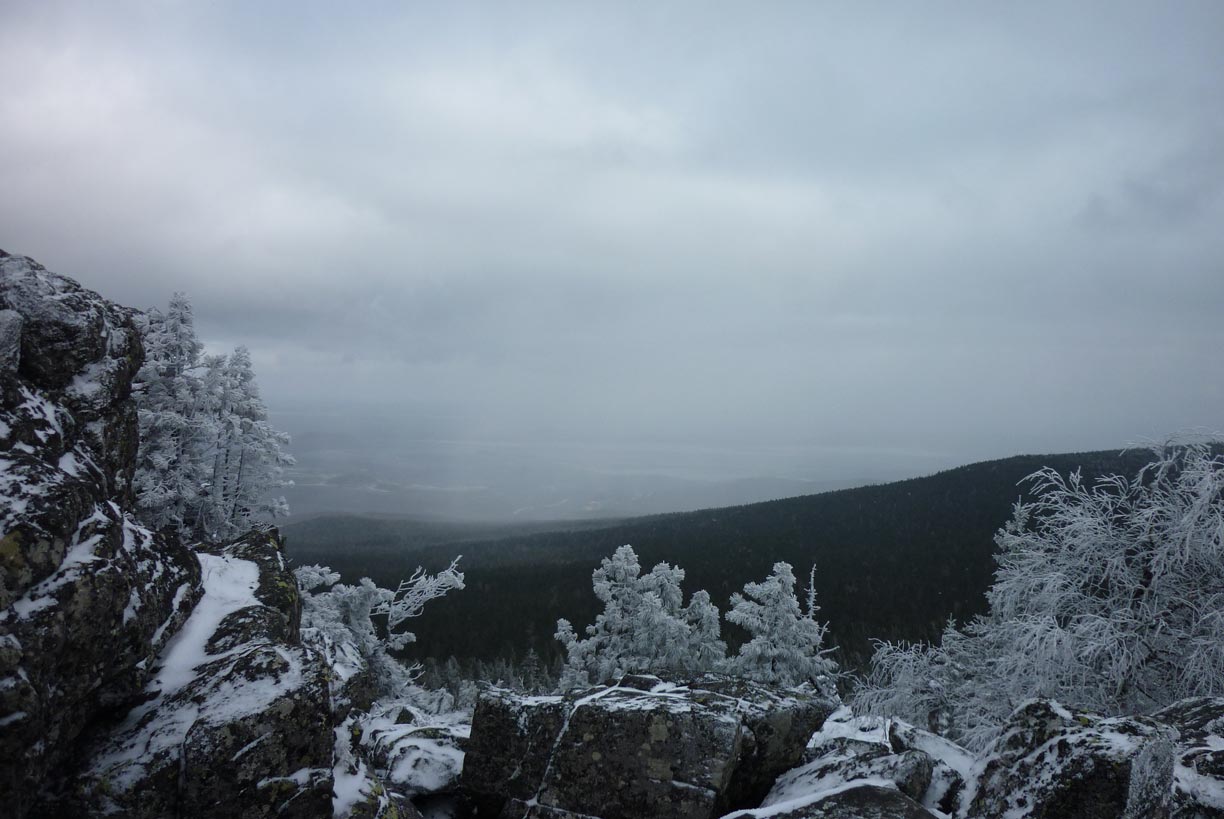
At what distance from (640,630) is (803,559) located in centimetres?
10758

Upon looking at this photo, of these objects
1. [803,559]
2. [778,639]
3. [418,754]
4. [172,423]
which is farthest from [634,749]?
[803,559]

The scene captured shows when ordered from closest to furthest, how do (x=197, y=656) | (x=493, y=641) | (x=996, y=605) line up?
(x=197, y=656), (x=996, y=605), (x=493, y=641)

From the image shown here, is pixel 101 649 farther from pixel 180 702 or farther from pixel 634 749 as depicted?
pixel 634 749

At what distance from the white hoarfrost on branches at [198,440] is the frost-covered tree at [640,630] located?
15734 millimetres

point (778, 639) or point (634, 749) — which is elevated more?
point (634, 749)

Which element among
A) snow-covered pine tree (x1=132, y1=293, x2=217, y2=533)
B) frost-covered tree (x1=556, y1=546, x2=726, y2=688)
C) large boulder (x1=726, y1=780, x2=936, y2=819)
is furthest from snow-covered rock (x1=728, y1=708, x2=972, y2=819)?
snow-covered pine tree (x1=132, y1=293, x2=217, y2=533)

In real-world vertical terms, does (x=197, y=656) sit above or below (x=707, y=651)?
above

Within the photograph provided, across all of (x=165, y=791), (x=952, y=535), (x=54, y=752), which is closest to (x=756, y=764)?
(x=165, y=791)

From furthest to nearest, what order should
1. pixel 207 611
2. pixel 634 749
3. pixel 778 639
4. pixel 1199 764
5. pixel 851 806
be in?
pixel 778 639 < pixel 634 749 < pixel 207 611 < pixel 851 806 < pixel 1199 764

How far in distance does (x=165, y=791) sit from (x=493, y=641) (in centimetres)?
9691

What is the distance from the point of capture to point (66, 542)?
6.82 meters

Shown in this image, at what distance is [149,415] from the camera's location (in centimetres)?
1970

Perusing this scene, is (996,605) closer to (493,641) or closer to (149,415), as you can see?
(149,415)

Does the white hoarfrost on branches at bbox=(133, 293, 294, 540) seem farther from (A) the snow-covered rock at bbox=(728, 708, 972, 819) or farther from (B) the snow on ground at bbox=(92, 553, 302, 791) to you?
(A) the snow-covered rock at bbox=(728, 708, 972, 819)
